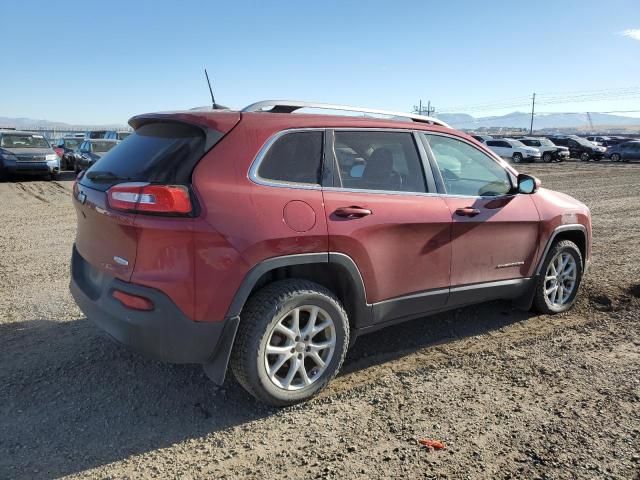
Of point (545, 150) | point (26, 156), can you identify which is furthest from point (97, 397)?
point (545, 150)

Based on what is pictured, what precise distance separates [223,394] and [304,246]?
117cm

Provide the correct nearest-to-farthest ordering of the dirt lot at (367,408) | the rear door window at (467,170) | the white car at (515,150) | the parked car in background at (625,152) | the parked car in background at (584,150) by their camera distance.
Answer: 1. the dirt lot at (367,408)
2. the rear door window at (467,170)
3. the white car at (515,150)
4. the parked car in background at (625,152)
5. the parked car in background at (584,150)

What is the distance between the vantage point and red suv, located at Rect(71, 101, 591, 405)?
2832 mm

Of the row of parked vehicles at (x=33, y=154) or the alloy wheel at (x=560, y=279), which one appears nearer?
the alloy wheel at (x=560, y=279)

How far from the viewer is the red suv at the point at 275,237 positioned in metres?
2.83

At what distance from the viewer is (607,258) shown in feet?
23.2

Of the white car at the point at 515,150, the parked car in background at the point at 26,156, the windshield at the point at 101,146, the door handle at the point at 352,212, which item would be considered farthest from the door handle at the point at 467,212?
the white car at the point at 515,150

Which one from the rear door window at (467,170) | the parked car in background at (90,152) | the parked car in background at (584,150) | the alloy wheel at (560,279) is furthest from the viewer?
the parked car in background at (584,150)

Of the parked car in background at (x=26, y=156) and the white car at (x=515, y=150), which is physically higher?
the parked car in background at (x=26, y=156)

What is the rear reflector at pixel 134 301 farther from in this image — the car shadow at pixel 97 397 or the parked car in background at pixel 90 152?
the parked car in background at pixel 90 152

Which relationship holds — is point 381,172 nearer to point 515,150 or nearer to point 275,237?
point 275,237

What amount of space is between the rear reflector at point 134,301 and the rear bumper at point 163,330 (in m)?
0.02

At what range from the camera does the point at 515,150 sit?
110 ft

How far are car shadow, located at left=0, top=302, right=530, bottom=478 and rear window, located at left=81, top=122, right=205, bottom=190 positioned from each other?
4.43ft
